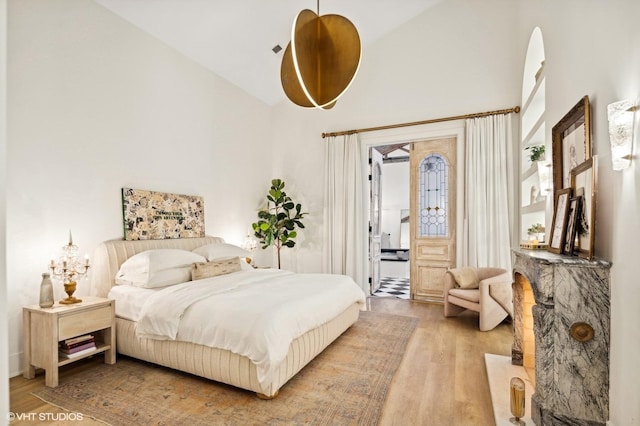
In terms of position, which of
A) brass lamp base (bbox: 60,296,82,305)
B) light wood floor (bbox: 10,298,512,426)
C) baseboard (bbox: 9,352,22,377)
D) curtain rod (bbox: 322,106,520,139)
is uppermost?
curtain rod (bbox: 322,106,520,139)

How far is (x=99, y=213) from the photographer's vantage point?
3365mm

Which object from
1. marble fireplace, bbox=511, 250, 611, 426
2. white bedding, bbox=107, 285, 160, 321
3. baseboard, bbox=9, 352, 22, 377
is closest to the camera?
marble fireplace, bbox=511, 250, 611, 426

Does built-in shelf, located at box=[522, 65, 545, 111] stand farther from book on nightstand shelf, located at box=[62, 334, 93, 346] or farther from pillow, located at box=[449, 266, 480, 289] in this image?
book on nightstand shelf, located at box=[62, 334, 93, 346]

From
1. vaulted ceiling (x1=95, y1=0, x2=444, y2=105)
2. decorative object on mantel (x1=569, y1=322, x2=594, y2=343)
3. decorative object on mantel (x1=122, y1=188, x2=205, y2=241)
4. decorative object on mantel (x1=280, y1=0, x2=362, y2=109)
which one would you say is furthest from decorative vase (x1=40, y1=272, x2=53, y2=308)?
decorative object on mantel (x1=569, y1=322, x2=594, y2=343)

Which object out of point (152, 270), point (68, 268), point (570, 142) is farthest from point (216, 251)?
point (570, 142)

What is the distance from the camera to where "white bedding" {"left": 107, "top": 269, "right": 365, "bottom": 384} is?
2.24m

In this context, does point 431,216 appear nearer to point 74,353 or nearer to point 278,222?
point 278,222

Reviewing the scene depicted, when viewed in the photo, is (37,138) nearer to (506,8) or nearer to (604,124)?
(604,124)

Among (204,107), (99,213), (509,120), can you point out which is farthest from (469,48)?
(99,213)

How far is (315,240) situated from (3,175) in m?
4.99

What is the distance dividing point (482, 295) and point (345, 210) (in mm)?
2471

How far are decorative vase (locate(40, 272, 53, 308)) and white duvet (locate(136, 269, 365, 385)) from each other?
0.67m

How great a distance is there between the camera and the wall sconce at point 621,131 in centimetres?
156

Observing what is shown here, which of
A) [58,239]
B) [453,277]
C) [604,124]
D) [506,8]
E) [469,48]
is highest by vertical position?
[506,8]
